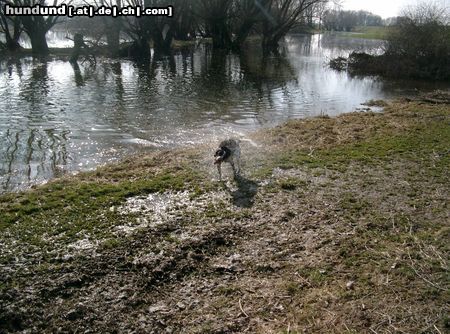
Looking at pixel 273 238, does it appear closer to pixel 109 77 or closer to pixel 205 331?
pixel 205 331

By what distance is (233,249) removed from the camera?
235 inches

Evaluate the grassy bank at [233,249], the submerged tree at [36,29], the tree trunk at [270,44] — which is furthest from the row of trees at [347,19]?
the grassy bank at [233,249]

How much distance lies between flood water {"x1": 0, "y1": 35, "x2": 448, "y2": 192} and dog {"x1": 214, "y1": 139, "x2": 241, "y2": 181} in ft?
9.98

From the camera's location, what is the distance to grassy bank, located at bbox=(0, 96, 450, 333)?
4.58 m

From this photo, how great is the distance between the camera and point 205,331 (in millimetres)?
4391

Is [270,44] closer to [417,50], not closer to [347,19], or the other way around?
[417,50]

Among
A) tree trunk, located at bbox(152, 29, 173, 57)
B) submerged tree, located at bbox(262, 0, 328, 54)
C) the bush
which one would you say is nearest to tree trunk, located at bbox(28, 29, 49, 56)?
tree trunk, located at bbox(152, 29, 173, 57)

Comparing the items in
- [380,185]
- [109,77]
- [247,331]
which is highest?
[109,77]

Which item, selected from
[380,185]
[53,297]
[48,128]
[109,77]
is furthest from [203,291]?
[109,77]

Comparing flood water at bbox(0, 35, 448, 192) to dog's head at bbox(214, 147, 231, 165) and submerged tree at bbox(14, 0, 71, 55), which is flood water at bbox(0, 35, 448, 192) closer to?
dog's head at bbox(214, 147, 231, 165)

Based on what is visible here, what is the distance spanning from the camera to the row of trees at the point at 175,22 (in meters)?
38.1

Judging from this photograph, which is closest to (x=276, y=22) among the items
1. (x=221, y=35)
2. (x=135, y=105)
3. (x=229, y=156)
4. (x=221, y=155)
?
(x=221, y=35)

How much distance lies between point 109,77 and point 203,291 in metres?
20.5

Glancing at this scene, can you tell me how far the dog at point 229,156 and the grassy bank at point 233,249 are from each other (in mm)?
295
